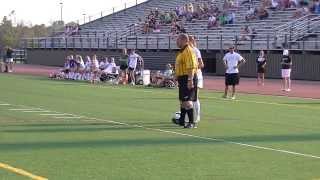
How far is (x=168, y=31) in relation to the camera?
52.9m

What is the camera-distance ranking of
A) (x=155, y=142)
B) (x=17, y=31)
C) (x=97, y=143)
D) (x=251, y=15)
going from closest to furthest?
(x=97, y=143)
(x=155, y=142)
(x=251, y=15)
(x=17, y=31)

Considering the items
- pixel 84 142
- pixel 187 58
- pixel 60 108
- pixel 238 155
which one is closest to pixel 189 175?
pixel 238 155

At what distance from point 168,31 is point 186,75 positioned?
39.1m

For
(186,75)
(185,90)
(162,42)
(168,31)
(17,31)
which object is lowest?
(185,90)

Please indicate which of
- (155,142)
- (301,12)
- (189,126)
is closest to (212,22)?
(301,12)

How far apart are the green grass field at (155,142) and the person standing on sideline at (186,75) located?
50cm

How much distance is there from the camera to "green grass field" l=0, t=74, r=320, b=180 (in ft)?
30.4

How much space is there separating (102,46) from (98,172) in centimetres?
4730

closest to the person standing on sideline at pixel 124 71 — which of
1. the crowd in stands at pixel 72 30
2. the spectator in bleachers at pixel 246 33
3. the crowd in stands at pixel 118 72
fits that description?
the crowd in stands at pixel 118 72

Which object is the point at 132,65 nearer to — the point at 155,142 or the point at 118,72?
the point at 118,72

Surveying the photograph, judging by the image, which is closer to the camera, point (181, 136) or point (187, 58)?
point (181, 136)

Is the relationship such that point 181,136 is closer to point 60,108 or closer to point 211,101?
point 60,108

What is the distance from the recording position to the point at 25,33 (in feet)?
333

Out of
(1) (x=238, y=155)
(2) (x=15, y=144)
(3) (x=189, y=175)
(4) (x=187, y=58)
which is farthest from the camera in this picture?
(4) (x=187, y=58)
